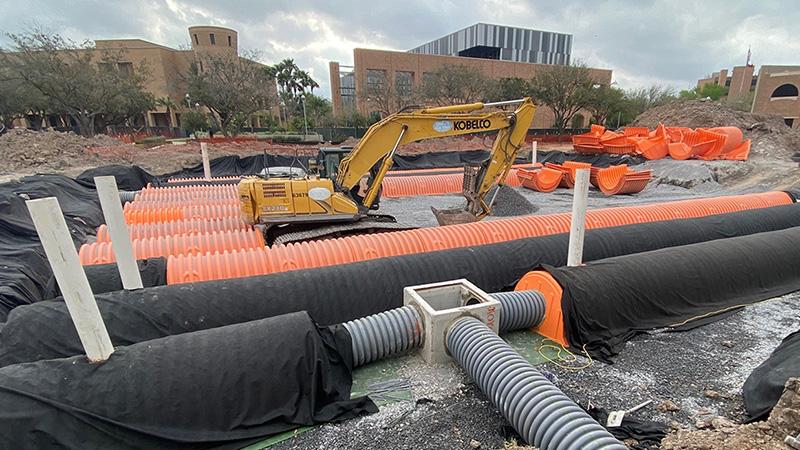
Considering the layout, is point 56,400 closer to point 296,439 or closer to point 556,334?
point 296,439

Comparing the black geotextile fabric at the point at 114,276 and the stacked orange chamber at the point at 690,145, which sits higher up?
the stacked orange chamber at the point at 690,145

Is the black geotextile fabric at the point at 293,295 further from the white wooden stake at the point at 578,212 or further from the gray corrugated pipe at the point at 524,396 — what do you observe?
the gray corrugated pipe at the point at 524,396

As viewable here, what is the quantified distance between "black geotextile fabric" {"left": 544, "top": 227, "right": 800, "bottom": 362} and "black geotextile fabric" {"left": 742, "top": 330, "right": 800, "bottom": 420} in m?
1.12

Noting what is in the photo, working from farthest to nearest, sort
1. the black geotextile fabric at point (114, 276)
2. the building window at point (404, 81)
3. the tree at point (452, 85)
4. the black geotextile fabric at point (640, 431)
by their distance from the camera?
1. the building window at point (404, 81)
2. the tree at point (452, 85)
3. the black geotextile fabric at point (114, 276)
4. the black geotextile fabric at point (640, 431)

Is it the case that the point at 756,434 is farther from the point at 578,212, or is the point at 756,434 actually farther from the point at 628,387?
the point at 578,212

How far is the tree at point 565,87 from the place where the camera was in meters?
35.2

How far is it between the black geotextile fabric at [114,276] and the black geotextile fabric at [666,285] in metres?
4.90

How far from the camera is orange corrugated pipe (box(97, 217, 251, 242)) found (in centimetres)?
802

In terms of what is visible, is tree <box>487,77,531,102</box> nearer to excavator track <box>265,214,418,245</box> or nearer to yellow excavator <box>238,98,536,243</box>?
yellow excavator <box>238,98,536,243</box>

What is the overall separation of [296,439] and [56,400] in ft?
5.52

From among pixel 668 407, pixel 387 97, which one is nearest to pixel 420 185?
pixel 668 407

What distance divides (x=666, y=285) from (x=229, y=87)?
102 feet

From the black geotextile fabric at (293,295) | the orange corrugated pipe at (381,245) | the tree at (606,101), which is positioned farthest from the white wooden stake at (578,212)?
the tree at (606,101)

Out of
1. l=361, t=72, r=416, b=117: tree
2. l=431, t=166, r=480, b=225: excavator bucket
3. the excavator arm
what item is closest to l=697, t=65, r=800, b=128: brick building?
l=361, t=72, r=416, b=117: tree
